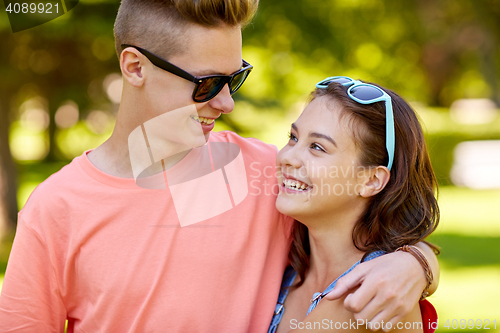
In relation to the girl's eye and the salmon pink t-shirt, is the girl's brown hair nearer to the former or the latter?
the girl's eye

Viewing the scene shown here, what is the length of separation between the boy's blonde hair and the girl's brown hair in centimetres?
68

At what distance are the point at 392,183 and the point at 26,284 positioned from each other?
1.93m

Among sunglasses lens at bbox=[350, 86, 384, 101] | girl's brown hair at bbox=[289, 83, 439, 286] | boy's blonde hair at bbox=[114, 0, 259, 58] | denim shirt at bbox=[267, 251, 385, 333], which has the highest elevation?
boy's blonde hair at bbox=[114, 0, 259, 58]

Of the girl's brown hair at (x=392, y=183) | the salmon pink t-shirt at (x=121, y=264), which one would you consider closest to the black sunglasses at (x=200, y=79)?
the salmon pink t-shirt at (x=121, y=264)

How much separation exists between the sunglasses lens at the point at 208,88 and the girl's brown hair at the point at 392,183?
63 cm

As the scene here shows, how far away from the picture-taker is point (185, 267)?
231 cm

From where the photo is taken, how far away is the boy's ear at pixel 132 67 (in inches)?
96.7

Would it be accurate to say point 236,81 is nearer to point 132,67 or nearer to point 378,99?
point 132,67

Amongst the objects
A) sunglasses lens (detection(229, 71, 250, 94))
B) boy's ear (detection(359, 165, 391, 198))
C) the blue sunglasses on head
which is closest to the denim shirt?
boy's ear (detection(359, 165, 391, 198))

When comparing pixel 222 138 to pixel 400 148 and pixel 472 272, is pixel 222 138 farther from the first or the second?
pixel 472 272

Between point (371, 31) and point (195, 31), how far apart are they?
926cm

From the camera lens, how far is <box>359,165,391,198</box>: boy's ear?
2.53 m

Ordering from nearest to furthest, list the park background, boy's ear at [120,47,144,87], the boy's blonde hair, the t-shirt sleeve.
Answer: the t-shirt sleeve
the boy's blonde hair
boy's ear at [120,47,144,87]
the park background

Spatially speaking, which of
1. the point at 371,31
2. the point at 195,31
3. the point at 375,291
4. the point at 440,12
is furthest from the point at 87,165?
the point at 440,12
